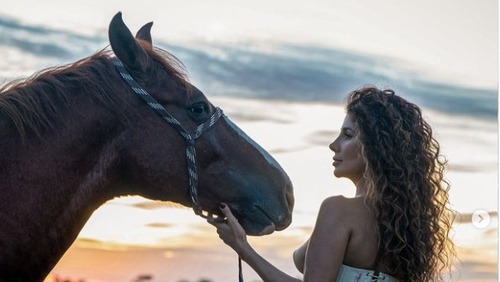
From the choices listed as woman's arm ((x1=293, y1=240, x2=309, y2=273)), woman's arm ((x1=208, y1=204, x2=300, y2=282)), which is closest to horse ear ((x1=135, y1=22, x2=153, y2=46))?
woman's arm ((x1=208, y1=204, x2=300, y2=282))

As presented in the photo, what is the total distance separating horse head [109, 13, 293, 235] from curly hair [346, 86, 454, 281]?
431 mm

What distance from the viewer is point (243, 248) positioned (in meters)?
2.98

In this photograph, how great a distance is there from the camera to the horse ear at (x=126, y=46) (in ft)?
9.84

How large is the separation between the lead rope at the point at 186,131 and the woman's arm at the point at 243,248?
114 mm

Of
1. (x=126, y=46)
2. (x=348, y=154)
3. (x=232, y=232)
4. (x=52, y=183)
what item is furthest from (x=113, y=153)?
(x=348, y=154)

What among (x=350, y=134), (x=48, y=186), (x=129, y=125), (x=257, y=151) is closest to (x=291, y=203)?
(x=257, y=151)

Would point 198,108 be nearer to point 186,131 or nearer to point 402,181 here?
point 186,131

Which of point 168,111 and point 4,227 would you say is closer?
point 4,227

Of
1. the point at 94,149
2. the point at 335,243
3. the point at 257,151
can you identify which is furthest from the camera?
the point at 257,151

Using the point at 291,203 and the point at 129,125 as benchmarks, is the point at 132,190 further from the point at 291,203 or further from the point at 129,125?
the point at 291,203

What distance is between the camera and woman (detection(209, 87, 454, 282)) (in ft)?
9.35

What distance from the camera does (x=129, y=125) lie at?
10.1 ft

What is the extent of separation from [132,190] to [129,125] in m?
0.24

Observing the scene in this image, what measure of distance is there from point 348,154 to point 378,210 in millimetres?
199
